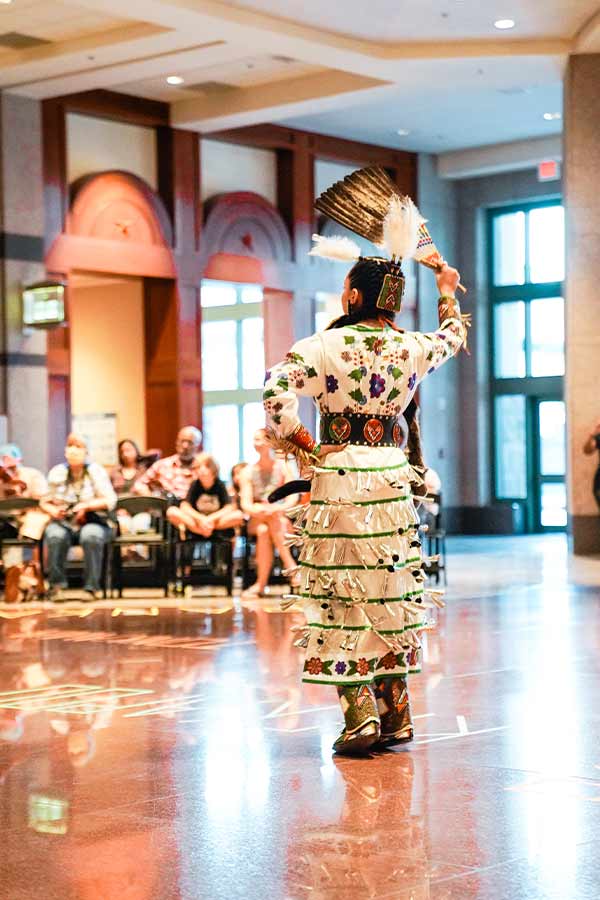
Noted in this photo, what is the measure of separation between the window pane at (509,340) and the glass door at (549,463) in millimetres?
587

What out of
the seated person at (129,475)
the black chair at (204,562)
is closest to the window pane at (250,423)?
the seated person at (129,475)

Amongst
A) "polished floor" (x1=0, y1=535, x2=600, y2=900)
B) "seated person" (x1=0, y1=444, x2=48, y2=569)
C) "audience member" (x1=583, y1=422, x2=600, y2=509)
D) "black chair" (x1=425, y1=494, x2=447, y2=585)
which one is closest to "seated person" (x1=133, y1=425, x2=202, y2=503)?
"seated person" (x1=0, y1=444, x2=48, y2=569)

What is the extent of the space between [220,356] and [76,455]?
10285mm

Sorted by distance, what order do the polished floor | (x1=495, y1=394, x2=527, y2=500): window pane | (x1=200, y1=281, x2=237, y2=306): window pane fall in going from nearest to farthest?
the polished floor → (x1=200, y1=281, x2=237, y2=306): window pane → (x1=495, y1=394, x2=527, y2=500): window pane

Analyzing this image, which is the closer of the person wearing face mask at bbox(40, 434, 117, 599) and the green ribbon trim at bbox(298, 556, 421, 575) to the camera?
the green ribbon trim at bbox(298, 556, 421, 575)

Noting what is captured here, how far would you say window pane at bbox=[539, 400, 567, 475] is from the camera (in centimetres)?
2141

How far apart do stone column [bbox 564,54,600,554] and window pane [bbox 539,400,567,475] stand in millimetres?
6527

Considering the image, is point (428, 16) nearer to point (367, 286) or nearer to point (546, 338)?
point (546, 338)

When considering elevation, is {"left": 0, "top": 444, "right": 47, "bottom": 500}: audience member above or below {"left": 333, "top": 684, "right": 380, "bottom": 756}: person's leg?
above

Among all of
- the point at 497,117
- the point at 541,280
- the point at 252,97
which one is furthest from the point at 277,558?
the point at 541,280

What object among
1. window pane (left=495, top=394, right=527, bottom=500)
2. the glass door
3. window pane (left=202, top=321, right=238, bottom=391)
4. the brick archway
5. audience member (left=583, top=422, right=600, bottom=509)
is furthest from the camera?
window pane (left=202, top=321, right=238, bottom=391)

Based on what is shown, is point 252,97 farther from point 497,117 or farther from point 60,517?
point 60,517

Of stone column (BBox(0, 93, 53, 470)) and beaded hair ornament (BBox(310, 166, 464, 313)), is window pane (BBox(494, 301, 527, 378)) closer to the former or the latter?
stone column (BBox(0, 93, 53, 470))

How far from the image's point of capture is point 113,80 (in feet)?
50.1
